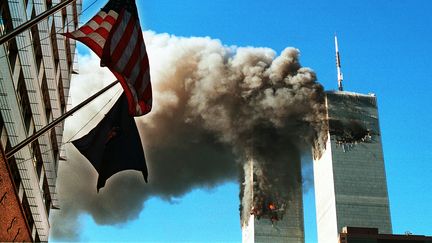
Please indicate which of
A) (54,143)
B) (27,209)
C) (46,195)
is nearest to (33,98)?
(27,209)

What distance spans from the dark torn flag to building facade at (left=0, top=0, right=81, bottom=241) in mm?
3231

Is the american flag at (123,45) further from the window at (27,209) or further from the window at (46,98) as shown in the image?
the window at (46,98)

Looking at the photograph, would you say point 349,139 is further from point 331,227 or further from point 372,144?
point 331,227

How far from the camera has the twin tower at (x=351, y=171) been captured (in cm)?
17625

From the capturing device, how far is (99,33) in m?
18.5

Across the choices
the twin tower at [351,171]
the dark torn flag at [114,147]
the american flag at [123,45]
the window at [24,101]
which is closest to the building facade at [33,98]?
the window at [24,101]

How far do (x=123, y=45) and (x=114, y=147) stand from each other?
11.1 ft

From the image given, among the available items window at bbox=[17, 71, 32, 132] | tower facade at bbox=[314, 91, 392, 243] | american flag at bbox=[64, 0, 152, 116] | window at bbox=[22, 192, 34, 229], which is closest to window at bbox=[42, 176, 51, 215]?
window at bbox=[22, 192, 34, 229]

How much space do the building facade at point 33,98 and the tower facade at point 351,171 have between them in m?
141

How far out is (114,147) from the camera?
2005 cm

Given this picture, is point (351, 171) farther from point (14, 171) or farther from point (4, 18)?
point (4, 18)

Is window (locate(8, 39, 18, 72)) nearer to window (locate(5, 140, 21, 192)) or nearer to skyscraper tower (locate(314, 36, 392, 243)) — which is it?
window (locate(5, 140, 21, 192))

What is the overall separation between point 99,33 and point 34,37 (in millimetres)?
14879

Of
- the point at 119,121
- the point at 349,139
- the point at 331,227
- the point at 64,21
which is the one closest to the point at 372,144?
the point at 349,139
